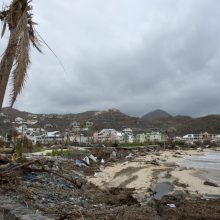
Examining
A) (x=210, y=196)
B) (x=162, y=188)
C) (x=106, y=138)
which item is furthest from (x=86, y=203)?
(x=106, y=138)

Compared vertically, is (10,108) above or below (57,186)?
above

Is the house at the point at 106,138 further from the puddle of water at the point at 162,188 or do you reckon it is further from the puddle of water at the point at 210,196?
the puddle of water at the point at 210,196

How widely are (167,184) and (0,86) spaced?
15408mm

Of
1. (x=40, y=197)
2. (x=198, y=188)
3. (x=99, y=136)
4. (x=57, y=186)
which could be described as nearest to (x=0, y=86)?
(x=40, y=197)

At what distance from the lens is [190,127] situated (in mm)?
174375

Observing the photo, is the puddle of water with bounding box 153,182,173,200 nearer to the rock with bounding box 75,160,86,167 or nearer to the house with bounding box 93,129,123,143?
the rock with bounding box 75,160,86,167

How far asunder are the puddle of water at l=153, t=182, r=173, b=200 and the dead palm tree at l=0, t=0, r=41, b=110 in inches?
416

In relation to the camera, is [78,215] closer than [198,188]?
Yes

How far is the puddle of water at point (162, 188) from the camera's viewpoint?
17.7 metres

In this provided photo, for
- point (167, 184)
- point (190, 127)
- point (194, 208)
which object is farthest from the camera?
point (190, 127)

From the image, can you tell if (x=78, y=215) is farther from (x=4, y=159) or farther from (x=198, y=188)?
(x=198, y=188)

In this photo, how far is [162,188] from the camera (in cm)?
1981

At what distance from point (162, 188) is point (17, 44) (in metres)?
13.7

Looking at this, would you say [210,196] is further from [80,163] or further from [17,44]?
[80,163]
